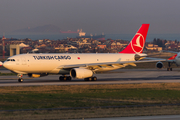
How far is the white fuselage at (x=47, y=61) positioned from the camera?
1452 inches

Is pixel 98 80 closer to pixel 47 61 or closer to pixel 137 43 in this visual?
pixel 47 61

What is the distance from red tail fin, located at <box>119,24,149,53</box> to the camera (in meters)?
46.4

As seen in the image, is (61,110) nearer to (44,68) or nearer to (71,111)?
(71,111)

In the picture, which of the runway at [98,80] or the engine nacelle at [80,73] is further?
the engine nacelle at [80,73]

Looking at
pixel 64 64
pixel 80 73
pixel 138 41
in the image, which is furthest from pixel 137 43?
pixel 80 73

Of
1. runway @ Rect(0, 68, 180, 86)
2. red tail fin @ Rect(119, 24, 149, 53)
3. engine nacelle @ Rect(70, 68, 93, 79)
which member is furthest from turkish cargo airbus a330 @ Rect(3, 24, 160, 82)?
red tail fin @ Rect(119, 24, 149, 53)

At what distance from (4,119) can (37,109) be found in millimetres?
3105

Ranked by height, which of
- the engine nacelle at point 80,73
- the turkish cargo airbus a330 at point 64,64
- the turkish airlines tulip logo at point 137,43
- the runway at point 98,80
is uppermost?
the turkish airlines tulip logo at point 137,43

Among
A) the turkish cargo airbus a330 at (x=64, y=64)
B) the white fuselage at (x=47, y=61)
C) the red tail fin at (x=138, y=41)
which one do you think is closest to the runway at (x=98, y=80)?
the turkish cargo airbus a330 at (x=64, y=64)

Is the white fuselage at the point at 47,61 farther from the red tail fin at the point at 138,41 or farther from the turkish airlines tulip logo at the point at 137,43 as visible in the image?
the turkish airlines tulip logo at the point at 137,43

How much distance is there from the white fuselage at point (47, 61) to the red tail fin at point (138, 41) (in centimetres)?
478

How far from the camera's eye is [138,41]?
153ft

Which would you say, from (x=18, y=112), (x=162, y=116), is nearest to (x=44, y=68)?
(x=18, y=112)

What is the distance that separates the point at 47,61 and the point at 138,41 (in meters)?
16.6
